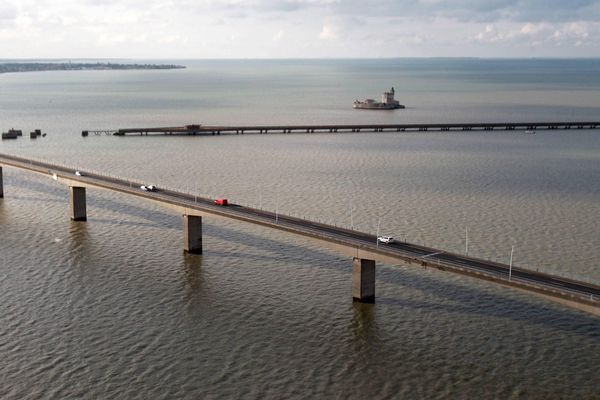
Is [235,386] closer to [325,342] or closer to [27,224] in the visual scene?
[325,342]

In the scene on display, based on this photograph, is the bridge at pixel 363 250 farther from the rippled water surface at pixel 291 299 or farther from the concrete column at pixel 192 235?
the rippled water surface at pixel 291 299

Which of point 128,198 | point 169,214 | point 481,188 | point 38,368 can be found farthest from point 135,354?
point 481,188

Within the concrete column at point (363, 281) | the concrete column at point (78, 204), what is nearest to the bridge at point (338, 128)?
the concrete column at point (78, 204)

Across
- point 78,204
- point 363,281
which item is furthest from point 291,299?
point 78,204

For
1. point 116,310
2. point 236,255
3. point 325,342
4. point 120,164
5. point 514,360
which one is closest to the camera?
point 514,360

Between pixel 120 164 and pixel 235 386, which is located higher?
pixel 120 164

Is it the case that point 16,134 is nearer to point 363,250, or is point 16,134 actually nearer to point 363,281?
point 363,281

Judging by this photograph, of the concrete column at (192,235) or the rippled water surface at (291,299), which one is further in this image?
the concrete column at (192,235)
